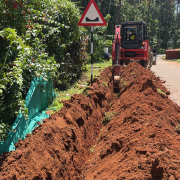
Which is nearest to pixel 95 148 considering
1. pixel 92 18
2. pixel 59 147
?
pixel 59 147

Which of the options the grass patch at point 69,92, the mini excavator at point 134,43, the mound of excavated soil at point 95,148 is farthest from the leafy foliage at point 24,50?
the mini excavator at point 134,43

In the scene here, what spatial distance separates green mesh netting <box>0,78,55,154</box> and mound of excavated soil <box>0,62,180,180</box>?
253mm

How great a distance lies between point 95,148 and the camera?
5105 mm

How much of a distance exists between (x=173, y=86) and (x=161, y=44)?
167ft

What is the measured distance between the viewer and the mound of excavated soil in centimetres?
308

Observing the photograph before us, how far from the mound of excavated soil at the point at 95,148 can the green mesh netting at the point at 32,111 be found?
0.83 ft

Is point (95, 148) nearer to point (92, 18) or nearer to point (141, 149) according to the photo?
point (141, 149)

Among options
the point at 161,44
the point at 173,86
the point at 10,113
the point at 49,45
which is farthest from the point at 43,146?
the point at 161,44

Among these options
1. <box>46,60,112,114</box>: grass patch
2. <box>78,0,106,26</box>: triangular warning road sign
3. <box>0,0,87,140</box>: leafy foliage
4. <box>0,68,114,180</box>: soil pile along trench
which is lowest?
<box>0,68,114,180</box>: soil pile along trench

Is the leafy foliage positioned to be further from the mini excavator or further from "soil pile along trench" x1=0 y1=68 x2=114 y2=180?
the mini excavator

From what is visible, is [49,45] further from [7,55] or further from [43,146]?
[43,146]

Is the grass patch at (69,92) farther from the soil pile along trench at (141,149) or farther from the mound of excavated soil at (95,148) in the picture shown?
the soil pile along trench at (141,149)

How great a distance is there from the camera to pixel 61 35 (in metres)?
8.27

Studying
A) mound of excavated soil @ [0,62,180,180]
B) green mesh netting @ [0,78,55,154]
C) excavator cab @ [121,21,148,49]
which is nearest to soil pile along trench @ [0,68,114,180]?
mound of excavated soil @ [0,62,180,180]
